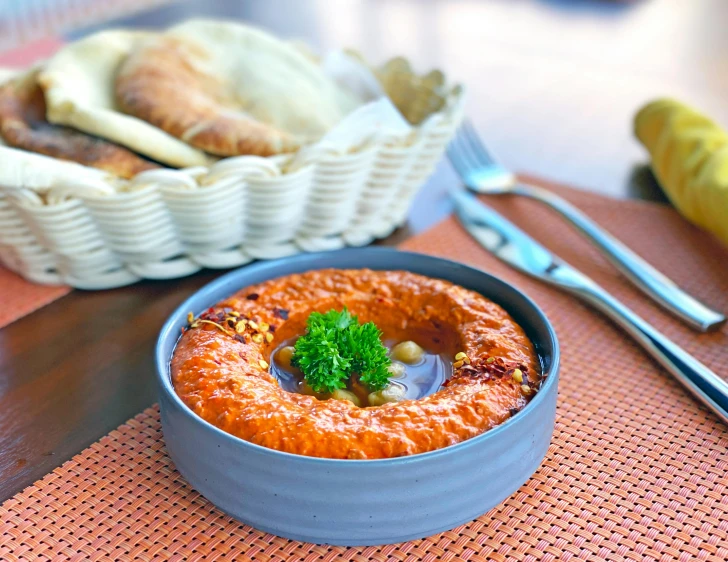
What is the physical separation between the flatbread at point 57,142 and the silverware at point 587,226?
78 cm

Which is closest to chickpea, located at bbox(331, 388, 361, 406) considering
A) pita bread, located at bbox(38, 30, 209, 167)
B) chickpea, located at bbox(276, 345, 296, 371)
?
chickpea, located at bbox(276, 345, 296, 371)

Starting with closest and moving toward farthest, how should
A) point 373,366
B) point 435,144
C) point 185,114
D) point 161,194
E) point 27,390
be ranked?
1. point 373,366
2. point 27,390
3. point 161,194
4. point 185,114
5. point 435,144

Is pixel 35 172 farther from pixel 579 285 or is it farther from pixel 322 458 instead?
pixel 579 285

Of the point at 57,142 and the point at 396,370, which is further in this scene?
the point at 57,142

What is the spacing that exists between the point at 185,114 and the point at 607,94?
148 centimetres

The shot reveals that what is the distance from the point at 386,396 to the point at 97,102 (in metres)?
0.88

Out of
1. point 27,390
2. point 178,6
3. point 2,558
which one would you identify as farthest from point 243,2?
point 2,558

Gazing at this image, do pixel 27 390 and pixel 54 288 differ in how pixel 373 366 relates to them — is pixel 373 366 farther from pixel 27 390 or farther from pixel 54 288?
pixel 54 288

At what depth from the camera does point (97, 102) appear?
4.94 ft

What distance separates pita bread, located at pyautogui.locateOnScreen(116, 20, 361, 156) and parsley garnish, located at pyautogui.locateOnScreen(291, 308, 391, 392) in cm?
46

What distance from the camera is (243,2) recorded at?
123 inches

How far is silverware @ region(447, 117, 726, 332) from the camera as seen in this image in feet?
4.45

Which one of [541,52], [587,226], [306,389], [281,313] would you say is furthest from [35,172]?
[541,52]

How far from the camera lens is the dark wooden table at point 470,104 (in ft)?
3.78
